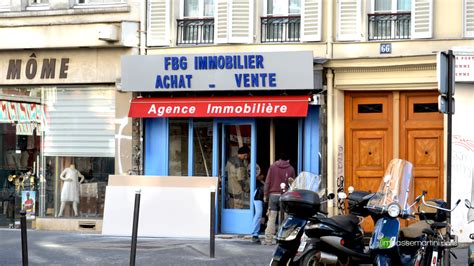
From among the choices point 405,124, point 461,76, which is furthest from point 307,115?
point 461,76

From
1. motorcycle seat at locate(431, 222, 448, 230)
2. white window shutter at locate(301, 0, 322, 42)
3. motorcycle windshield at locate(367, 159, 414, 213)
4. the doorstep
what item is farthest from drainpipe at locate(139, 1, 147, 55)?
motorcycle seat at locate(431, 222, 448, 230)

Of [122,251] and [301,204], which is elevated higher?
[301,204]

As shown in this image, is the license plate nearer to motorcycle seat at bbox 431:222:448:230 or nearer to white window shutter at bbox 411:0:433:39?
motorcycle seat at bbox 431:222:448:230

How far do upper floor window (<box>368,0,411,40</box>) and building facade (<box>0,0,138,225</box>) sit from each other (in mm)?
4765

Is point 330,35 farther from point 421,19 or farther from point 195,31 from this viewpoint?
point 195,31

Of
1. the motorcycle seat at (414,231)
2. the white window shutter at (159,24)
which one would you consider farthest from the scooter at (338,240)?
the white window shutter at (159,24)

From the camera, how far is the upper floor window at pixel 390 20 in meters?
18.8

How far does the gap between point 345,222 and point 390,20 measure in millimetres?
7943

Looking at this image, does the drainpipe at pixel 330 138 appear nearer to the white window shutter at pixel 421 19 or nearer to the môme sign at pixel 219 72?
the môme sign at pixel 219 72

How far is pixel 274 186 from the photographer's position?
60.0ft

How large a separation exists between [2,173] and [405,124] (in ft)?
28.7

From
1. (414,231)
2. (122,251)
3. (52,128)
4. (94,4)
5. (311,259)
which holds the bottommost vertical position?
(122,251)

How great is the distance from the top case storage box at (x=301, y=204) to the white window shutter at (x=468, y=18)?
7.22m

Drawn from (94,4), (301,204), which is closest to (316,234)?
(301,204)
